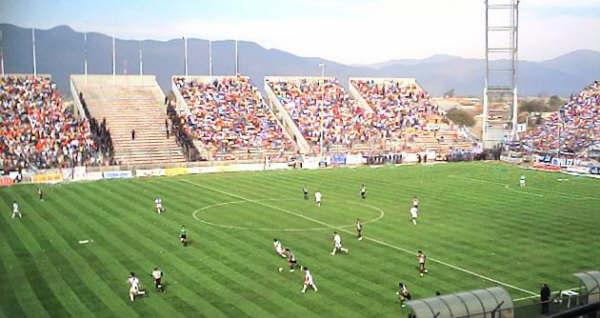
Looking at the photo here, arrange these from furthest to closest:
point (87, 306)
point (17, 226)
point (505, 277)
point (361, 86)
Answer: point (361, 86) < point (17, 226) < point (505, 277) < point (87, 306)

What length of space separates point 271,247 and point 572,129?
52.8 metres

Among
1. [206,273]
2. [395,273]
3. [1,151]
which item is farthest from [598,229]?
[1,151]

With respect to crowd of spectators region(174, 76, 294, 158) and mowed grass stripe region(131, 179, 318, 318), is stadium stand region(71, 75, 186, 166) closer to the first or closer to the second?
crowd of spectators region(174, 76, 294, 158)

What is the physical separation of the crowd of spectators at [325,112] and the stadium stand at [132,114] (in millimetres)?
15143

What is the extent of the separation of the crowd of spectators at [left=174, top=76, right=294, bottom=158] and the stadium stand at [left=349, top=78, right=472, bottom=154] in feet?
45.4

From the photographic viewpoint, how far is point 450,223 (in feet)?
118

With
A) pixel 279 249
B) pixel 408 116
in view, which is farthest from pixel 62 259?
pixel 408 116

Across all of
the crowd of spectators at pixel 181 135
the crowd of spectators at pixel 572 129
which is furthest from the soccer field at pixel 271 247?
the crowd of spectators at pixel 572 129

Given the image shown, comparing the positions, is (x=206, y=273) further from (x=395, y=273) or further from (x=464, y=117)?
(x=464, y=117)

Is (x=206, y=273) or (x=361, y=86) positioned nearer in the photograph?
(x=206, y=273)

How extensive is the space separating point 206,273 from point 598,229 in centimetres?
2104

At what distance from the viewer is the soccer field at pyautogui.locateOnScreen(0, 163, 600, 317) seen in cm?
2252

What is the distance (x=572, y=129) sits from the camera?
72.1m

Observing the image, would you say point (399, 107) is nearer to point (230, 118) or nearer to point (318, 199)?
point (230, 118)
